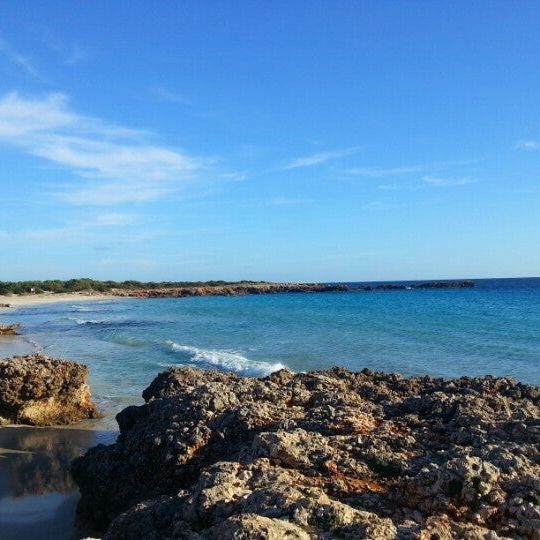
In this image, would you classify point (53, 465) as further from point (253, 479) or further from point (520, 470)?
point (520, 470)

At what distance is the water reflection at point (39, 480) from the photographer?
729cm

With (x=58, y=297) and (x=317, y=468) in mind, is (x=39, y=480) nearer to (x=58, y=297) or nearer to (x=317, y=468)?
(x=317, y=468)

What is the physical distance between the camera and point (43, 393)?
487 inches

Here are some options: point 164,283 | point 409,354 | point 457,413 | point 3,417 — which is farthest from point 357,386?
point 164,283

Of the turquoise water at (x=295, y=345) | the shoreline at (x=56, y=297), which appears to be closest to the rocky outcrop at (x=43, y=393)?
the turquoise water at (x=295, y=345)

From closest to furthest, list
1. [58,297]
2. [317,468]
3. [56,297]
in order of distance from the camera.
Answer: [317,468] < [56,297] < [58,297]

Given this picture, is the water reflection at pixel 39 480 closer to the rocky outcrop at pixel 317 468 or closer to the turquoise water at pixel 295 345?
the rocky outcrop at pixel 317 468

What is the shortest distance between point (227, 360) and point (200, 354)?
2.29 meters

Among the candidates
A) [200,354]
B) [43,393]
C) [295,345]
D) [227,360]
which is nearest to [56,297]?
[295,345]

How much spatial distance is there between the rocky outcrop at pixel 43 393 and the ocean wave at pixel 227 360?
7.91 metres

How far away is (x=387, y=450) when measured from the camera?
5.38 metres

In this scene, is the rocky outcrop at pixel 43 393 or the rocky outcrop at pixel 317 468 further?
the rocky outcrop at pixel 43 393

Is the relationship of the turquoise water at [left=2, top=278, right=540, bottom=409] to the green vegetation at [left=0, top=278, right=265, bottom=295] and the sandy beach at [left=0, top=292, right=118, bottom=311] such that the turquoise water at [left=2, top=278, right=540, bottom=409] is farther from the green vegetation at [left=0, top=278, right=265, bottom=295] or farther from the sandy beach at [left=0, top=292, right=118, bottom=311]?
the green vegetation at [left=0, top=278, right=265, bottom=295]

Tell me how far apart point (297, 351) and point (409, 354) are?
4.98 meters
